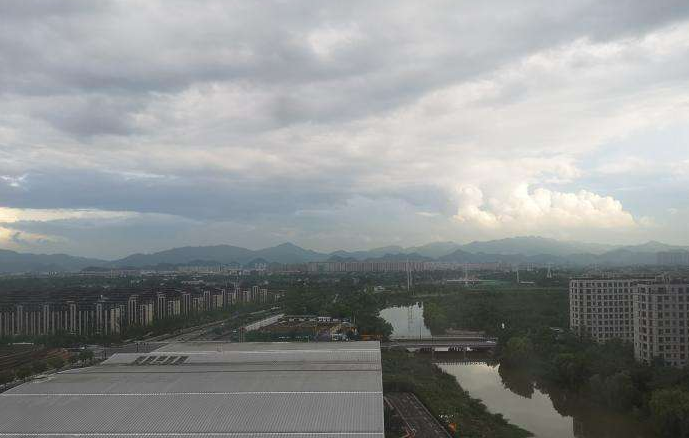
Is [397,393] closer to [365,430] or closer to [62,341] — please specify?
[365,430]

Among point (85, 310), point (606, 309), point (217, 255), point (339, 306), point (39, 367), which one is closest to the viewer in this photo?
point (39, 367)

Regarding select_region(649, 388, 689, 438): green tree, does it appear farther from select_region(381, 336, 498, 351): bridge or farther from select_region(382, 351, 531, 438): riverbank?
select_region(381, 336, 498, 351): bridge

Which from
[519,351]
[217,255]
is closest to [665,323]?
[519,351]

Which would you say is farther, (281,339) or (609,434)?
(281,339)

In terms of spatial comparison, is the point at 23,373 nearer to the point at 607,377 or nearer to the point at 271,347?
the point at 271,347

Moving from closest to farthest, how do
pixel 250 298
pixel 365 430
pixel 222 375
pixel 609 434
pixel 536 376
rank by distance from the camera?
pixel 365 430 < pixel 222 375 < pixel 609 434 < pixel 536 376 < pixel 250 298

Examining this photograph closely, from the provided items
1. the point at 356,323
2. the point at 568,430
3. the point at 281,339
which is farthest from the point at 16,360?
the point at 568,430

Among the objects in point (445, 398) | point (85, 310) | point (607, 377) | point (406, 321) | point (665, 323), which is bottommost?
point (406, 321)

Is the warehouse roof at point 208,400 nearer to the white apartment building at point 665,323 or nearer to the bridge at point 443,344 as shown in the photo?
the white apartment building at point 665,323
